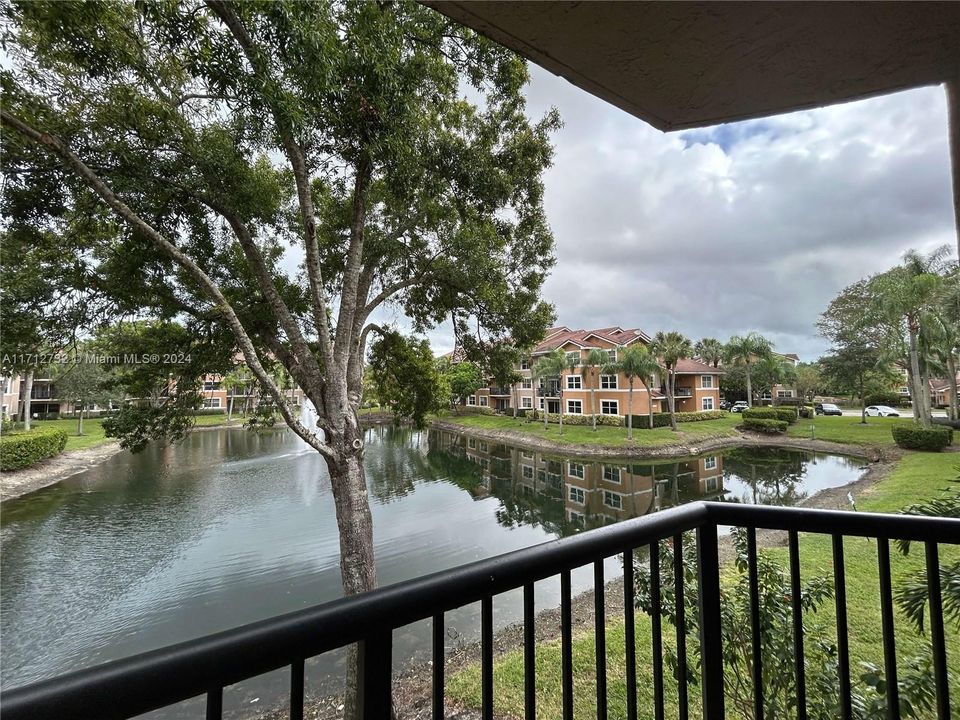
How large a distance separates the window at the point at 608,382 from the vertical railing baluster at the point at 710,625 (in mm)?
20743

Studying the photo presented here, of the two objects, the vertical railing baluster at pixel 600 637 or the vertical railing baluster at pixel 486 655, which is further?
the vertical railing baluster at pixel 600 637

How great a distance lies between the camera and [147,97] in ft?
11.2

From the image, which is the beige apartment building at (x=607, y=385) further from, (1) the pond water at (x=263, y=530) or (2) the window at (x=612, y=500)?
(2) the window at (x=612, y=500)

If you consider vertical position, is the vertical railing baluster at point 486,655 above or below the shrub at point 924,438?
above

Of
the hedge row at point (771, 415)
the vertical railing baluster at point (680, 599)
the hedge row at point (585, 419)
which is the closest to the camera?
the vertical railing baluster at point (680, 599)

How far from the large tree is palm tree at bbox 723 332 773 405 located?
2233 cm

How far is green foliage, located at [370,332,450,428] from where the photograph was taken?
6504 millimetres

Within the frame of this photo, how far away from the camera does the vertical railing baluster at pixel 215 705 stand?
535 millimetres

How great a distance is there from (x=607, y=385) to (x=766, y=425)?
282 inches

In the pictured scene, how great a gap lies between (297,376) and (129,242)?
2.04 meters

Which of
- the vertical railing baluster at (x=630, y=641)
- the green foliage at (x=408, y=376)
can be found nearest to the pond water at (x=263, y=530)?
the green foliage at (x=408, y=376)

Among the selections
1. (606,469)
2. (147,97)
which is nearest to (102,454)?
(147,97)

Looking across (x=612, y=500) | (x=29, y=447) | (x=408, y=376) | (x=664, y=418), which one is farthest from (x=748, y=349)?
(x=29, y=447)

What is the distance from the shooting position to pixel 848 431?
17.0m
